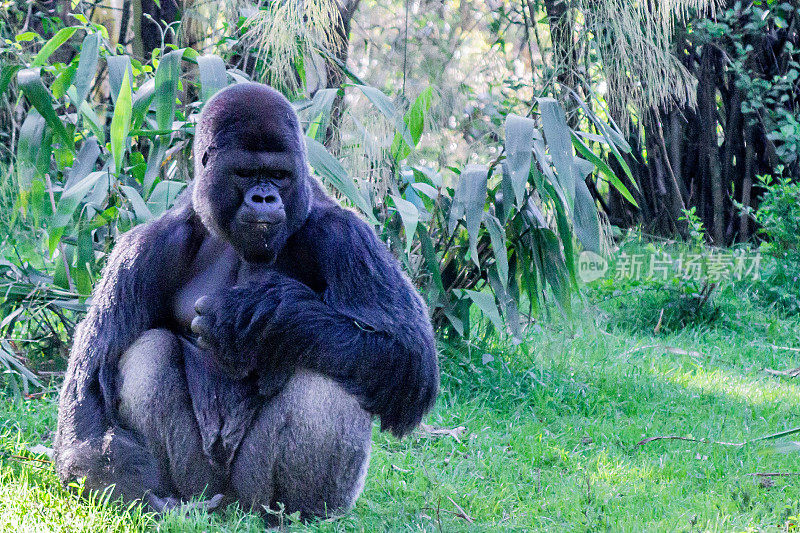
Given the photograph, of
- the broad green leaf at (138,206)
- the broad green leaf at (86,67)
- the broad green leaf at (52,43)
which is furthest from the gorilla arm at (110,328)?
the broad green leaf at (52,43)

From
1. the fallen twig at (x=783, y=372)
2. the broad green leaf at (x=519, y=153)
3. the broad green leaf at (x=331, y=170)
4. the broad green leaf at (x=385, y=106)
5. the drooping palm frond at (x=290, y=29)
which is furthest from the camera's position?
the fallen twig at (x=783, y=372)

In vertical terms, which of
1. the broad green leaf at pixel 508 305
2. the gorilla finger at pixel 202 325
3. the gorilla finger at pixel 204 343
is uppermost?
the gorilla finger at pixel 202 325

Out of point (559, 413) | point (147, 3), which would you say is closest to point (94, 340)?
point (559, 413)

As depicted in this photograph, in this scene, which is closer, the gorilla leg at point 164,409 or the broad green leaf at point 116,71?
the gorilla leg at point 164,409

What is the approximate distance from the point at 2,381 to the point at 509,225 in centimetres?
244

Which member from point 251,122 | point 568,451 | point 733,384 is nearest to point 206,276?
point 251,122

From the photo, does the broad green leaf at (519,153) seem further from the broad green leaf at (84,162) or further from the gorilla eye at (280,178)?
the broad green leaf at (84,162)

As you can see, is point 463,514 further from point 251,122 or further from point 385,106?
point 385,106

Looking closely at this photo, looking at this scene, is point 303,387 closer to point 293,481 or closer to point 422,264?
point 293,481

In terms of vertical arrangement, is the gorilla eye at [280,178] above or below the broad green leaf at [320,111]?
above

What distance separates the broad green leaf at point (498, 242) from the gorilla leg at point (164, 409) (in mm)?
1635

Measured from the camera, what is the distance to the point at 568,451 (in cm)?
382

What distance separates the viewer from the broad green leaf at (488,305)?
4078 millimetres

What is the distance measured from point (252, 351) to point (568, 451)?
1.72 metres
